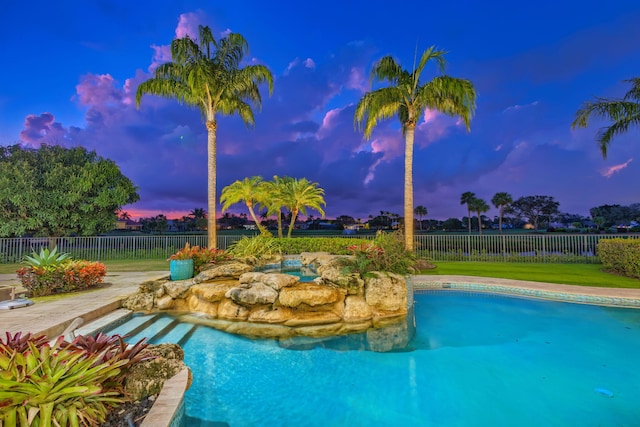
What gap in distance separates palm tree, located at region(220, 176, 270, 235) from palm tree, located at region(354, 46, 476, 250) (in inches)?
330

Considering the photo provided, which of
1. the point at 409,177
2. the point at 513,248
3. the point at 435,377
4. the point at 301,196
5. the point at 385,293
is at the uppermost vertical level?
the point at 409,177

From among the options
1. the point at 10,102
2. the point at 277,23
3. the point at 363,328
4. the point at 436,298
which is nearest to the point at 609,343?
the point at 436,298

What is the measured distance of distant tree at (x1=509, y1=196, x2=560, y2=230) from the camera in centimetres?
6247

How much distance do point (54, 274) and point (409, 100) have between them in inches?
537

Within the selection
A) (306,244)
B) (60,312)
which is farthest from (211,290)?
(306,244)

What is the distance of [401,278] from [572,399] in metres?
3.60

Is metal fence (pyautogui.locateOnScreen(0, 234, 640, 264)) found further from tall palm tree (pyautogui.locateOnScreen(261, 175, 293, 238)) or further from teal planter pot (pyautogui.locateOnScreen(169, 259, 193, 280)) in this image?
teal planter pot (pyautogui.locateOnScreen(169, 259, 193, 280))

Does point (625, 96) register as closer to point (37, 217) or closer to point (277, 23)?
point (277, 23)

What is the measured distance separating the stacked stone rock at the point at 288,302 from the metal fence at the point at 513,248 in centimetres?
918

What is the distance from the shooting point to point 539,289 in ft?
27.6

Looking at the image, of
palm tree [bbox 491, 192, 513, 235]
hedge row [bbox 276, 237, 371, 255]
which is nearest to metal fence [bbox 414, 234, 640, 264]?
hedge row [bbox 276, 237, 371, 255]

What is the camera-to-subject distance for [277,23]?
13.6 m

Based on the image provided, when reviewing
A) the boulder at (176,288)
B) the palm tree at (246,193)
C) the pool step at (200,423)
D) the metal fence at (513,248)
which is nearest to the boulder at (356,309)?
the pool step at (200,423)

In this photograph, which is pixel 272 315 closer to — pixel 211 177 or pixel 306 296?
pixel 306 296
